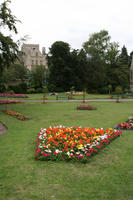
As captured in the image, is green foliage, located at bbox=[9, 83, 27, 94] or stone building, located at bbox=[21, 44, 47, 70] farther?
stone building, located at bbox=[21, 44, 47, 70]

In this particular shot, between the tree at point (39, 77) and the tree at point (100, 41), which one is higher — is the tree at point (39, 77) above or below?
below

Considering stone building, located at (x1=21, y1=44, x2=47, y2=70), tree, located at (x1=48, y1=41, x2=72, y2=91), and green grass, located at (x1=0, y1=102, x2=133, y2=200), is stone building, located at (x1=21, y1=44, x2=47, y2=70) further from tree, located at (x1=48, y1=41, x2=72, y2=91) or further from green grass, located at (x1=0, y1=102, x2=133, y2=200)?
green grass, located at (x1=0, y1=102, x2=133, y2=200)

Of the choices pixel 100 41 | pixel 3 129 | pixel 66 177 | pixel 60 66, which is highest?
pixel 100 41

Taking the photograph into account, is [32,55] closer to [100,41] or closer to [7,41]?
[100,41]

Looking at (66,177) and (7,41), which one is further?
(7,41)

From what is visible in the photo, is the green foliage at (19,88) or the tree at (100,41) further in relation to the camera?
the tree at (100,41)

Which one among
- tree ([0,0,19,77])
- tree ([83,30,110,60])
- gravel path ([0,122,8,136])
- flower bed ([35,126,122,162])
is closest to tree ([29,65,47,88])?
tree ([83,30,110,60])

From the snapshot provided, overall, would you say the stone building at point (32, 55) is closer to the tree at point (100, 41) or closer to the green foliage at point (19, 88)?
the tree at point (100, 41)

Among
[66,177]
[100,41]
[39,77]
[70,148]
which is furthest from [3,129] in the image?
[100,41]

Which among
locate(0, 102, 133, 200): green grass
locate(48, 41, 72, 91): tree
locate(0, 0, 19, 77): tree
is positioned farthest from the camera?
locate(48, 41, 72, 91): tree

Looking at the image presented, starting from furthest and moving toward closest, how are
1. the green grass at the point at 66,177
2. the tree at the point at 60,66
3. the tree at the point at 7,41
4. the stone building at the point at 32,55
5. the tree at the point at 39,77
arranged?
the stone building at the point at 32,55, the tree at the point at 60,66, the tree at the point at 39,77, the tree at the point at 7,41, the green grass at the point at 66,177

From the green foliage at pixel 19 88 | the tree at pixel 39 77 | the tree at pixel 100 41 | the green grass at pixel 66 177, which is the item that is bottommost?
the green grass at pixel 66 177

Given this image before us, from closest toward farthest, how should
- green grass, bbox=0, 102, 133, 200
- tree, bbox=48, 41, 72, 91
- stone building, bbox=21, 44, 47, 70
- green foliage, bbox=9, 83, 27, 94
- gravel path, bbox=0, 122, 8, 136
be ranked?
green grass, bbox=0, 102, 133, 200 < gravel path, bbox=0, 122, 8, 136 < green foliage, bbox=9, 83, 27, 94 < tree, bbox=48, 41, 72, 91 < stone building, bbox=21, 44, 47, 70

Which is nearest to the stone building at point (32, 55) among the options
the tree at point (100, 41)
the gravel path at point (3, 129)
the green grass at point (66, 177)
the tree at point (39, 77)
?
the tree at point (100, 41)
